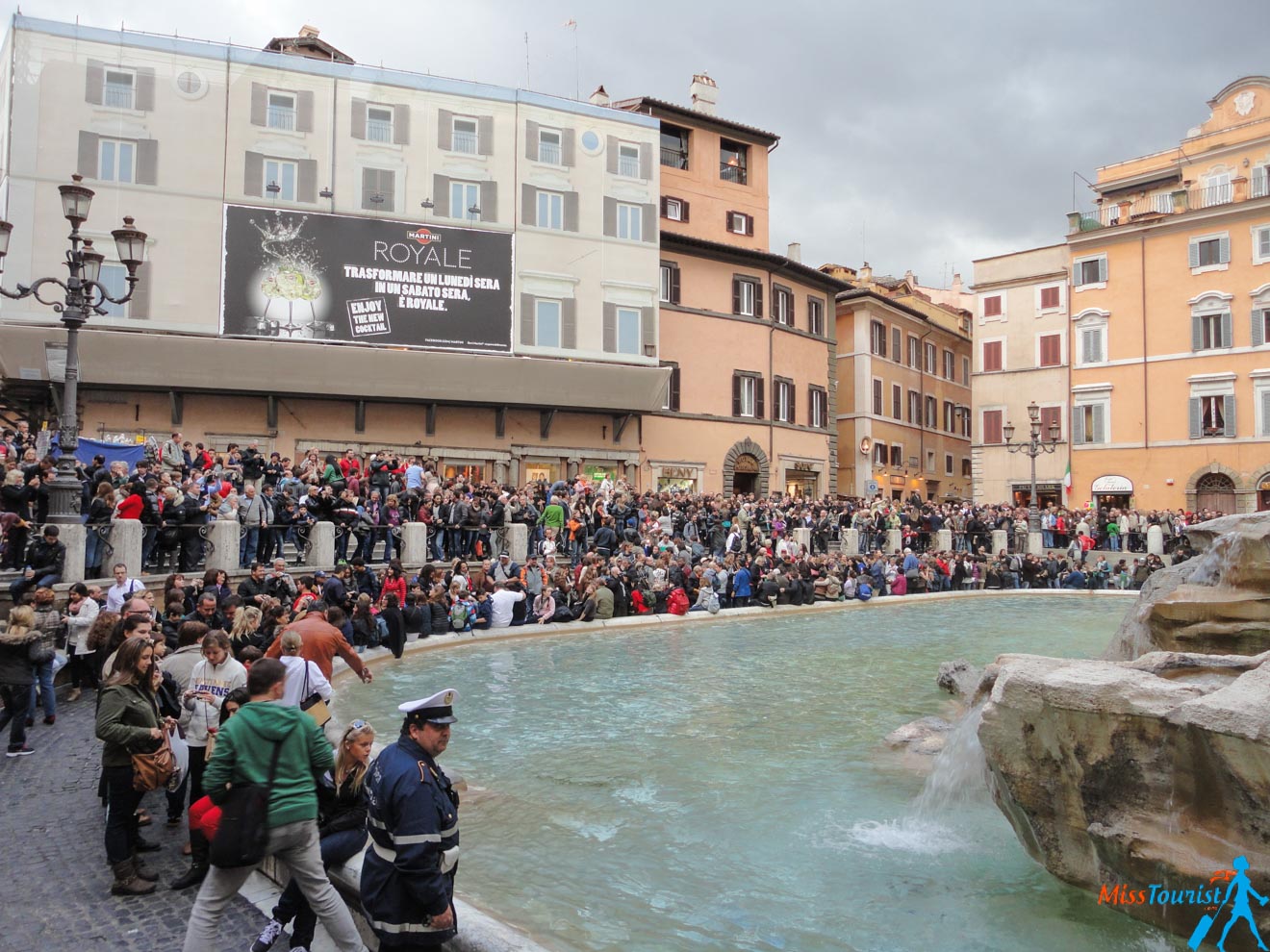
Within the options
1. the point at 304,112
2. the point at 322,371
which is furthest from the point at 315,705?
the point at 304,112

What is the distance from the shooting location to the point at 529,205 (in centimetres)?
3238

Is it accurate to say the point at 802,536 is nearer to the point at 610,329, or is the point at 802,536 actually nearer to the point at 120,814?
the point at 610,329

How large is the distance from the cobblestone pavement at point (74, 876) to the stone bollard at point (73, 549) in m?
5.56

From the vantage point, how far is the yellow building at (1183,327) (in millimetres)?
39656

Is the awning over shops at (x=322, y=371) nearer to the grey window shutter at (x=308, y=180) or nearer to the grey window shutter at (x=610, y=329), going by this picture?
the grey window shutter at (x=610, y=329)

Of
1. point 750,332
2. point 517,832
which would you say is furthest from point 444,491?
point 750,332

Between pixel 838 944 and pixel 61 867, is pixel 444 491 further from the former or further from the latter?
pixel 838 944

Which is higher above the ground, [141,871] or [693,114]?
[693,114]

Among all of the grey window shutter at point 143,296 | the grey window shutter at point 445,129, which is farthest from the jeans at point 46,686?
the grey window shutter at point 445,129

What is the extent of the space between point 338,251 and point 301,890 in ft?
89.9

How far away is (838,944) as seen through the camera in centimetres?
535

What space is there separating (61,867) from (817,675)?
10.1m

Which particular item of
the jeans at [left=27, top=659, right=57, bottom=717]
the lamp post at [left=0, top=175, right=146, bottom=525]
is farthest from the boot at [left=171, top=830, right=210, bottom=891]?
the lamp post at [left=0, top=175, right=146, bottom=525]

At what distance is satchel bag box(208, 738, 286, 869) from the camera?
4.33 metres
